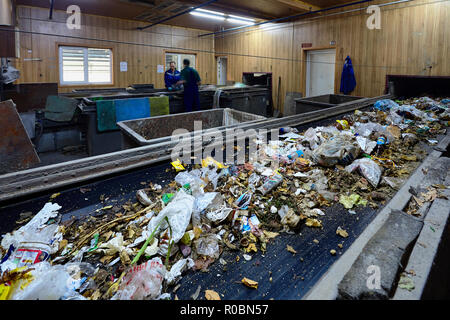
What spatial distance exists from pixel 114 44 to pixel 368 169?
29.2 ft

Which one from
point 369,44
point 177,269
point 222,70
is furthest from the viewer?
point 222,70

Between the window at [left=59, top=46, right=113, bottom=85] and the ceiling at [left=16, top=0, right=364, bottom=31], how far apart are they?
113 cm

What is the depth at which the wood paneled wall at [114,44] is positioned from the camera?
7.28m

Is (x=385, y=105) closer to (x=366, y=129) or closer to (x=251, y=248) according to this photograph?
(x=366, y=129)

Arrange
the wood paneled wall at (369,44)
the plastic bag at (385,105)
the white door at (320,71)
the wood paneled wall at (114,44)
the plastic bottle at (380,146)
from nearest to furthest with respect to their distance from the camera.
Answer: the plastic bottle at (380,146) < the plastic bag at (385,105) < the wood paneled wall at (369,44) < the wood paneled wall at (114,44) < the white door at (320,71)

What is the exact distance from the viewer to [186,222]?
53.4 inches

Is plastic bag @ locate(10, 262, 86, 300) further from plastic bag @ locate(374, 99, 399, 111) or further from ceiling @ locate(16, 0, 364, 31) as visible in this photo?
ceiling @ locate(16, 0, 364, 31)

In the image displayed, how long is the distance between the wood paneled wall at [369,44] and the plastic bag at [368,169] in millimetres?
5194

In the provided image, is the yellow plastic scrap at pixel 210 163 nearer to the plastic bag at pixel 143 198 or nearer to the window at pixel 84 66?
the plastic bag at pixel 143 198

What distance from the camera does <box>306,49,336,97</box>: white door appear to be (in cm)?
746

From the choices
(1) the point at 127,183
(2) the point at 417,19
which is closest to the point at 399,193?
(1) the point at 127,183

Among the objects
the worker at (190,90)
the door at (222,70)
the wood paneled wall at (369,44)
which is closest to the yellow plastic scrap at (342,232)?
the worker at (190,90)

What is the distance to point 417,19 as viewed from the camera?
5746 millimetres

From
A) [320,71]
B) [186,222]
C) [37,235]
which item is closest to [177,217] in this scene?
[186,222]
